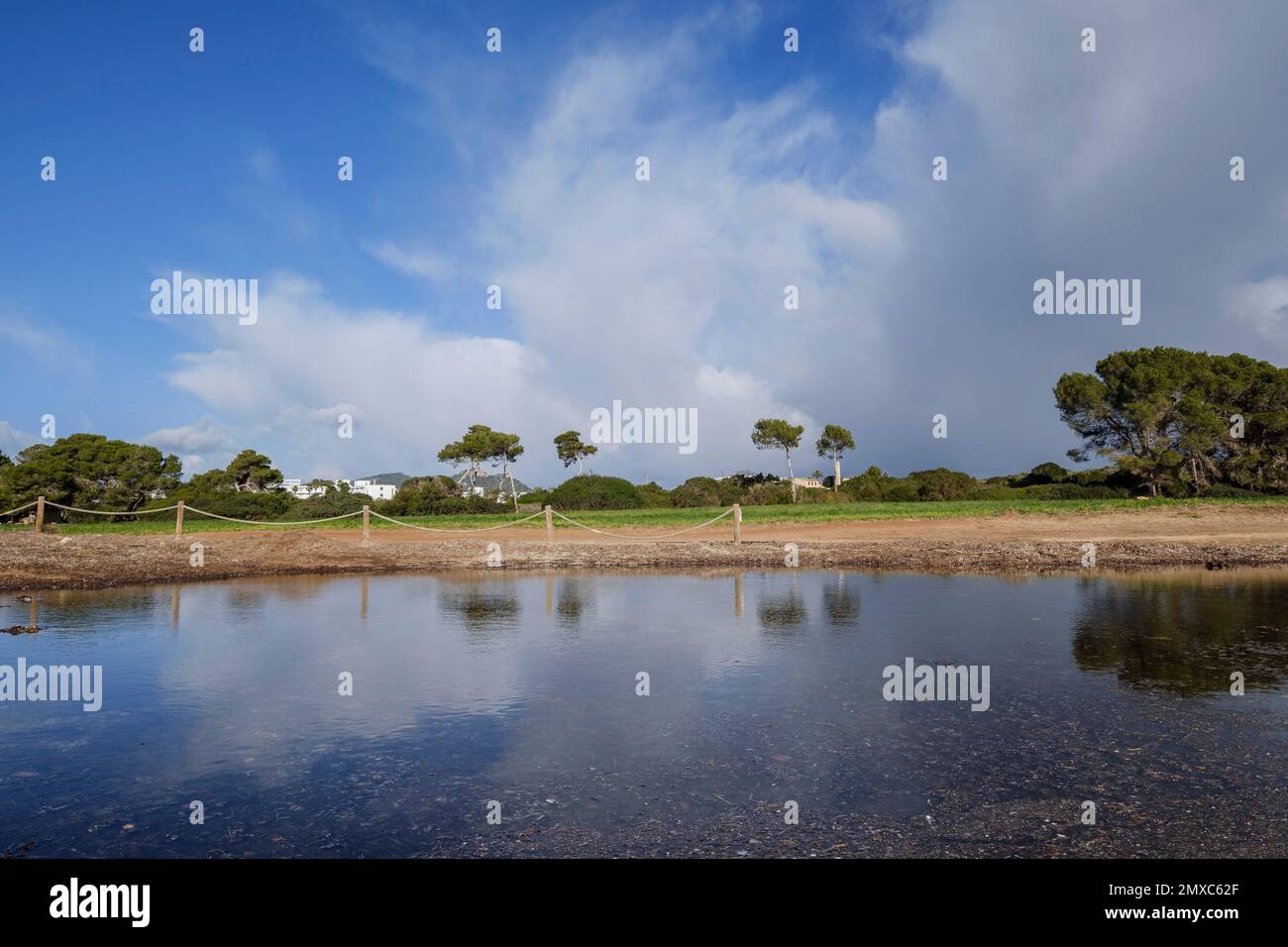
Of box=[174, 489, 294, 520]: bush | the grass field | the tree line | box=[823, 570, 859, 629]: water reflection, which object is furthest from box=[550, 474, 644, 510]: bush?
box=[823, 570, 859, 629]: water reflection

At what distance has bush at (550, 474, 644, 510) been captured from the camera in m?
53.2

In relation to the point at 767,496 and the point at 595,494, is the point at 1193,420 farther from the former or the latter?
the point at 595,494

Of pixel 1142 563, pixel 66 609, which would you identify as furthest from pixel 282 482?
pixel 1142 563

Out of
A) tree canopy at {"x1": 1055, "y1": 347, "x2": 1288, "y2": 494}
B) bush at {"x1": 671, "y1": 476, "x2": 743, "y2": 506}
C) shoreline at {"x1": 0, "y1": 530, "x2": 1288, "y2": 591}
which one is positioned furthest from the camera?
bush at {"x1": 671, "y1": 476, "x2": 743, "y2": 506}

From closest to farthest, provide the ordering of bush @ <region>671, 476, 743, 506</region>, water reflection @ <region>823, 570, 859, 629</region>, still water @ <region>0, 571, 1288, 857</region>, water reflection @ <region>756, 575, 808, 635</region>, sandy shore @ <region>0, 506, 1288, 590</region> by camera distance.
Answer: still water @ <region>0, 571, 1288, 857</region> < water reflection @ <region>756, 575, 808, 635</region> < water reflection @ <region>823, 570, 859, 629</region> < sandy shore @ <region>0, 506, 1288, 590</region> < bush @ <region>671, 476, 743, 506</region>

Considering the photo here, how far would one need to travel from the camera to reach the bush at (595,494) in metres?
53.2

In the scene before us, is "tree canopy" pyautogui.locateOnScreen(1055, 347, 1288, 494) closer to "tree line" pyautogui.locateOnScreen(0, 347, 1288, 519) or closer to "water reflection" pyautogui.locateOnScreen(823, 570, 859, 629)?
"tree line" pyautogui.locateOnScreen(0, 347, 1288, 519)

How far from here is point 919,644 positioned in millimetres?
10148

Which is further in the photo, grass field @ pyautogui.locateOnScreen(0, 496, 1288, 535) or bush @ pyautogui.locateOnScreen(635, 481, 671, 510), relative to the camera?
bush @ pyautogui.locateOnScreen(635, 481, 671, 510)

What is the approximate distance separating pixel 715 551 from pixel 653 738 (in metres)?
17.7

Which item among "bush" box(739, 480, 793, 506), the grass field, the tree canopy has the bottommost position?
the grass field

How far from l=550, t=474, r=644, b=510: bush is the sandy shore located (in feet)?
75.5
